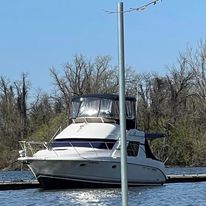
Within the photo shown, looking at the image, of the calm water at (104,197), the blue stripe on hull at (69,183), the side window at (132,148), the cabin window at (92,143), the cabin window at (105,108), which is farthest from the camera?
the cabin window at (105,108)

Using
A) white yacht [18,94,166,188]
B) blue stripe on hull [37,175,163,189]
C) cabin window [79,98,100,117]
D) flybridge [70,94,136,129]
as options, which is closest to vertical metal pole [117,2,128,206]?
white yacht [18,94,166,188]

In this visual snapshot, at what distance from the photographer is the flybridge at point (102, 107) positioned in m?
38.8

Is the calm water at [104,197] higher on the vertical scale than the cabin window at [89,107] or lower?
lower

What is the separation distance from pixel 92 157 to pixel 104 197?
4.24m

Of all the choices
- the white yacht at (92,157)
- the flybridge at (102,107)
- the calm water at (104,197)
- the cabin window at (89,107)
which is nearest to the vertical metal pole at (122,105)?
the calm water at (104,197)

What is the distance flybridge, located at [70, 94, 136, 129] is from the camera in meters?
38.8

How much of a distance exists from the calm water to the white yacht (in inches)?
36.3

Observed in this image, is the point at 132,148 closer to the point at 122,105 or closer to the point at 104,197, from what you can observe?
the point at 104,197

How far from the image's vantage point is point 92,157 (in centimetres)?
3544

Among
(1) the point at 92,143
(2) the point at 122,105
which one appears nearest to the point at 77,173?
(1) the point at 92,143

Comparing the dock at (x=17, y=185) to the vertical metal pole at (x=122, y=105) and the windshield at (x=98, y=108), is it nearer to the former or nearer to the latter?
the windshield at (x=98, y=108)

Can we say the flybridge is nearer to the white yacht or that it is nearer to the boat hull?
the white yacht

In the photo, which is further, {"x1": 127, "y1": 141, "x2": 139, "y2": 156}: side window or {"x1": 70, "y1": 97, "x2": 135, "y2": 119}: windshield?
{"x1": 70, "y1": 97, "x2": 135, "y2": 119}: windshield

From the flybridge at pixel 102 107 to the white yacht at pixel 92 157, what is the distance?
0.06 meters
